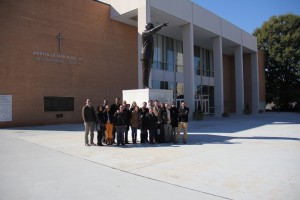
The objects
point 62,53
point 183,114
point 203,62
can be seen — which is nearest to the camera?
point 183,114

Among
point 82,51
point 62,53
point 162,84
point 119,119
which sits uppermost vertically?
point 82,51

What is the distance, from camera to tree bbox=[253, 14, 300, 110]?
44156 mm

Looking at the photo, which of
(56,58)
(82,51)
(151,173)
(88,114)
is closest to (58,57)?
(56,58)

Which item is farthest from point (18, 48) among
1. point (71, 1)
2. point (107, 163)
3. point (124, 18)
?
point (107, 163)

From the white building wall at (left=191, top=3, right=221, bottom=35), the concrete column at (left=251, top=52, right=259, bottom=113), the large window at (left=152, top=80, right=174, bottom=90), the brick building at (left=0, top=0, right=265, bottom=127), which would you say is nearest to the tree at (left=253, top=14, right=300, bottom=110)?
the concrete column at (left=251, top=52, right=259, bottom=113)

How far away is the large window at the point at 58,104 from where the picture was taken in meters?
19.6

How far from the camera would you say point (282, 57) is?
45.0 m

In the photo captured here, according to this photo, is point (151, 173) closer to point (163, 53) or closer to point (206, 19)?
point (163, 53)

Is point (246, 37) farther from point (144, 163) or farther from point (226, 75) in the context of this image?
point (144, 163)

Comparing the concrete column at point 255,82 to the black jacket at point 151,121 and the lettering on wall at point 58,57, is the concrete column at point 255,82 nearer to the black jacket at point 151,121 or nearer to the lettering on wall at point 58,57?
the lettering on wall at point 58,57

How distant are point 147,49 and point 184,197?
29.7 ft

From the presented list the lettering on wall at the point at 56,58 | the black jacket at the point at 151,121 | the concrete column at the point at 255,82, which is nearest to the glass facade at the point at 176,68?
the concrete column at the point at 255,82

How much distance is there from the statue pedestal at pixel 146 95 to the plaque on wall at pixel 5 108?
30.9 ft

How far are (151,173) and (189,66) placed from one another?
2087cm
